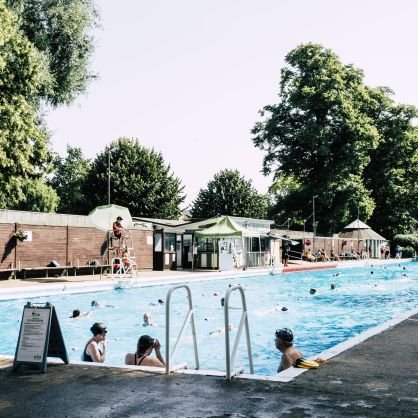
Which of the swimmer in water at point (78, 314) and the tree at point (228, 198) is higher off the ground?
the tree at point (228, 198)

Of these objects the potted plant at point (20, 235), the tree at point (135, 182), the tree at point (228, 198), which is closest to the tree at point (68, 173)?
the tree at point (228, 198)

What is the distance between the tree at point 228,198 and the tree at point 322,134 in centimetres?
2547

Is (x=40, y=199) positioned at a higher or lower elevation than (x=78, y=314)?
higher

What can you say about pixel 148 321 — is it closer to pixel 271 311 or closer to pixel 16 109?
pixel 271 311

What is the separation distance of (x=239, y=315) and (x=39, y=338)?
14209 mm

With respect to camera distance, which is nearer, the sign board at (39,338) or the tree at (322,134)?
the sign board at (39,338)

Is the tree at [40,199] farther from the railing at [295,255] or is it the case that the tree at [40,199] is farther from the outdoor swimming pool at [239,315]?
the outdoor swimming pool at [239,315]

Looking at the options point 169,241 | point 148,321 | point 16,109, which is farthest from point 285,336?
point 169,241

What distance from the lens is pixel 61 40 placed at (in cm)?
3456

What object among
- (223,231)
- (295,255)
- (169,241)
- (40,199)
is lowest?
(295,255)

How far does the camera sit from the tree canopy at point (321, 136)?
53.7 m

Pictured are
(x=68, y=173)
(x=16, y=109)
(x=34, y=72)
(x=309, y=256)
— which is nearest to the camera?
(x=16, y=109)

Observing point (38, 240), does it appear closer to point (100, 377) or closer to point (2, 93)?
point (2, 93)

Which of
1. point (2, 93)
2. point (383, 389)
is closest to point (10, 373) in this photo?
point (383, 389)
